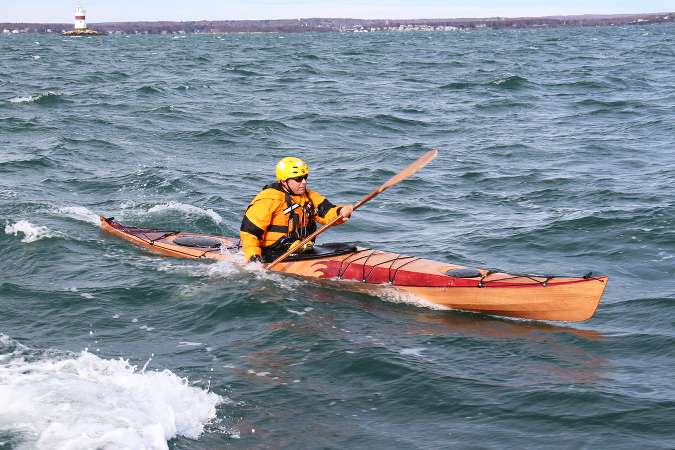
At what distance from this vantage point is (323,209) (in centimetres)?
1062

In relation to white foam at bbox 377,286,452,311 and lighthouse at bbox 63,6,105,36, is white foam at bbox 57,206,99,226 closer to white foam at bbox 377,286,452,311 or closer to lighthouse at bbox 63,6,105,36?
white foam at bbox 377,286,452,311

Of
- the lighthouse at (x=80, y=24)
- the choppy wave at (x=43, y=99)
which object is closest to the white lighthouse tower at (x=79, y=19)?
the lighthouse at (x=80, y=24)

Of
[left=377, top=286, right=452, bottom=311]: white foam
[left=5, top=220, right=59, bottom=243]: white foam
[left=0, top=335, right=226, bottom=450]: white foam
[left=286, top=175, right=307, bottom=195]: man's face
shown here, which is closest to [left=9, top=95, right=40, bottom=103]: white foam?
[left=5, top=220, right=59, bottom=243]: white foam

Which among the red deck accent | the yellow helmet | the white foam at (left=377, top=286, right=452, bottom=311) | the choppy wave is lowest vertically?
the white foam at (left=377, top=286, right=452, bottom=311)

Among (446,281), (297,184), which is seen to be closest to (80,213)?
(297,184)

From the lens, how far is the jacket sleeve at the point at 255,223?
10188mm

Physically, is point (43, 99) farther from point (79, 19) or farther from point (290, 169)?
point (79, 19)

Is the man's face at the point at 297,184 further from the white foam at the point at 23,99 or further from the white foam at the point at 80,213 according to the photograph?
the white foam at the point at 23,99

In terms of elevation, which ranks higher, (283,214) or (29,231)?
(283,214)

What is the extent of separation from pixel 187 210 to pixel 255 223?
166 inches

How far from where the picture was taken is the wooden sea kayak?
29.3 feet

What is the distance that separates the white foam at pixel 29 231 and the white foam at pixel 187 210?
6.61 ft

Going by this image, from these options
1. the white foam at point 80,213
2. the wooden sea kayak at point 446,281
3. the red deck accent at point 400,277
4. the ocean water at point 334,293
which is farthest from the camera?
the white foam at point 80,213

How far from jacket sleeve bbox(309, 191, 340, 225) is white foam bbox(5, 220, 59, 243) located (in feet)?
13.4
